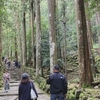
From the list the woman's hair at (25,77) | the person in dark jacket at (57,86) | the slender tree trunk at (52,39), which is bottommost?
the person in dark jacket at (57,86)

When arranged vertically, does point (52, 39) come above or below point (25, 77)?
above

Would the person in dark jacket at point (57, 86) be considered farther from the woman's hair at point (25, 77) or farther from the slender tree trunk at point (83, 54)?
the slender tree trunk at point (83, 54)

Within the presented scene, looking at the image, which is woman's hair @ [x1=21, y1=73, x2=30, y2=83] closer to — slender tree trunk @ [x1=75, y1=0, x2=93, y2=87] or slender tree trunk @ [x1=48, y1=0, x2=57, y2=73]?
slender tree trunk @ [x1=48, y1=0, x2=57, y2=73]

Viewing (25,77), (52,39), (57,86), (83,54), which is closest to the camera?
(25,77)

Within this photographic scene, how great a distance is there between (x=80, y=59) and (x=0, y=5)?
8.00 metres

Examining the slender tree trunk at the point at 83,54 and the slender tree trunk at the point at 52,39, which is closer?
the slender tree trunk at the point at 83,54

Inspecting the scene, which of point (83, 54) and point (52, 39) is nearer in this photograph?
point (83, 54)

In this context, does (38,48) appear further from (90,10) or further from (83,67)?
(83,67)

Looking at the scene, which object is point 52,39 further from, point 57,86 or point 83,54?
point 57,86

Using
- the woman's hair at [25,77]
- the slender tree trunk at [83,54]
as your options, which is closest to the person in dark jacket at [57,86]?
the woman's hair at [25,77]

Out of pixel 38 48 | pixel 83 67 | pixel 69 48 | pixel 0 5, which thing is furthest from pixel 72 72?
pixel 83 67

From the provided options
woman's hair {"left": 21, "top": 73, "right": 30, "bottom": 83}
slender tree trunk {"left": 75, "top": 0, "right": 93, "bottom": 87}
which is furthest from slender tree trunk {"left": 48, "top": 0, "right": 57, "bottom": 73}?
woman's hair {"left": 21, "top": 73, "right": 30, "bottom": 83}

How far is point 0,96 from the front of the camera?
14.0 m

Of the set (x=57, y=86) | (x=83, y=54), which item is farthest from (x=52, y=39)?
(x=57, y=86)
